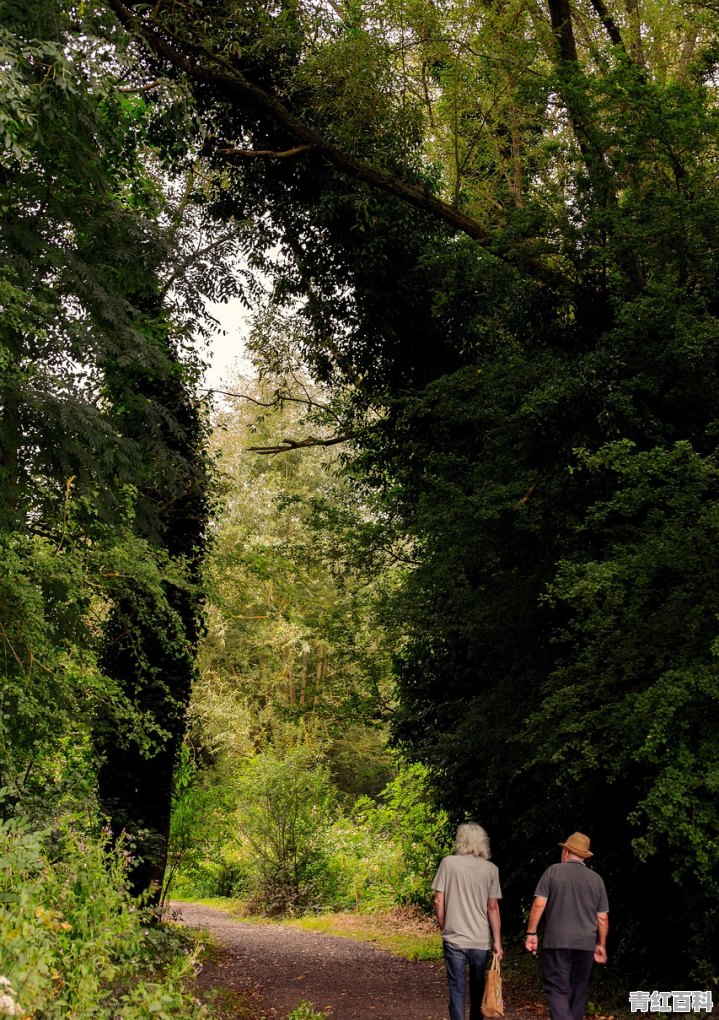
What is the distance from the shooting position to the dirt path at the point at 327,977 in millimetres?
8805

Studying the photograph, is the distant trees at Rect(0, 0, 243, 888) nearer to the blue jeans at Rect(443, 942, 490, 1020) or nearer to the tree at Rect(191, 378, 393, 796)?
the blue jeans at Rect(443, 942, 490, 1020)

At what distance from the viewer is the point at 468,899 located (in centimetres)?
551

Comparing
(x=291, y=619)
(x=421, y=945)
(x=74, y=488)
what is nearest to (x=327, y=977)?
(x=421, y=945)

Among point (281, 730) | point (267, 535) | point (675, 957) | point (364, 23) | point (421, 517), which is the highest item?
point (364, 23)

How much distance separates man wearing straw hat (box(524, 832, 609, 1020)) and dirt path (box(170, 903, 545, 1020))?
3132 millimetres

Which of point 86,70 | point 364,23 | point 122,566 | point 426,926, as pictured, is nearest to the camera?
point 122,566

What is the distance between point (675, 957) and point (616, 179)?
25.9 ft

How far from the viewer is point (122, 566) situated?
23.6 ft

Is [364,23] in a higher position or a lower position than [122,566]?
higher

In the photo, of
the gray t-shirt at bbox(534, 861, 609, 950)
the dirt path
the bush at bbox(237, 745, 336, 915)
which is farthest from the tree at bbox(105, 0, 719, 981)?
the bush at bbox(237, 745, 336, 915)

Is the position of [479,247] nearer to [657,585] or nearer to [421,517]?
[421,517]

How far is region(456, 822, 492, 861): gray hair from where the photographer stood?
224 inches

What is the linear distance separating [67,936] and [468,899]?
7.79 ft

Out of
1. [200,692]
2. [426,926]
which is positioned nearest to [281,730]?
[200,692]
